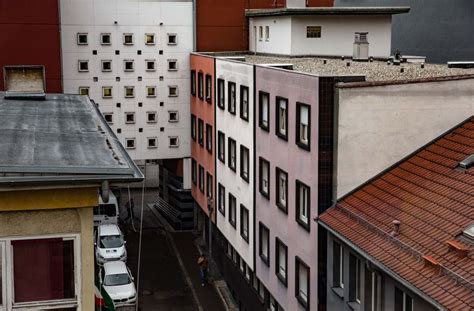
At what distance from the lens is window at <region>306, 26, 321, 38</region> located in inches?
1884

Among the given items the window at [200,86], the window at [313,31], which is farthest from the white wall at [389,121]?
the window at [200,86]

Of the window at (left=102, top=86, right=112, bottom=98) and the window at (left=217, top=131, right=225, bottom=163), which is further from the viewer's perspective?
the window at (left=102, top=86, right=112, bottom=98)

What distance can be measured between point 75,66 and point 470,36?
25.5 metres

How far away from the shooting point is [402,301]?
20.5 m

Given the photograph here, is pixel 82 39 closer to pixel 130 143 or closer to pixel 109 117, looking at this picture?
pixel 109 117

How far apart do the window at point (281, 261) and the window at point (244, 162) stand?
660 cm

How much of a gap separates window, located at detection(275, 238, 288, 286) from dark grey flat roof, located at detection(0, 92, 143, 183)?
12079 mm

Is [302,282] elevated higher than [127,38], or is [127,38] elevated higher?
[127,38]

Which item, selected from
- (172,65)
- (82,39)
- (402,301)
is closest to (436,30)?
(172,65)

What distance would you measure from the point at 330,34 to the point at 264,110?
14706 millimetres

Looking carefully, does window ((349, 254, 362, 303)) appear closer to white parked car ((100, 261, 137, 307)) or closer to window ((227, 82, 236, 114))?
white parked car ((100, 261, 137, 307))

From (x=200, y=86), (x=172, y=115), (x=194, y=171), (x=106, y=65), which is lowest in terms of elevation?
(x=194, y=171)

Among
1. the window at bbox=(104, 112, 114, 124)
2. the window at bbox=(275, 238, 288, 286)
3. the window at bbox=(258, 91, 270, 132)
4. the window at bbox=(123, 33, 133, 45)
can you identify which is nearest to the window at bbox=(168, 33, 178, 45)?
the window at bbox=(123, 33, 133, 45)

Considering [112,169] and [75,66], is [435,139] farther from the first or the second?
[75,66]
